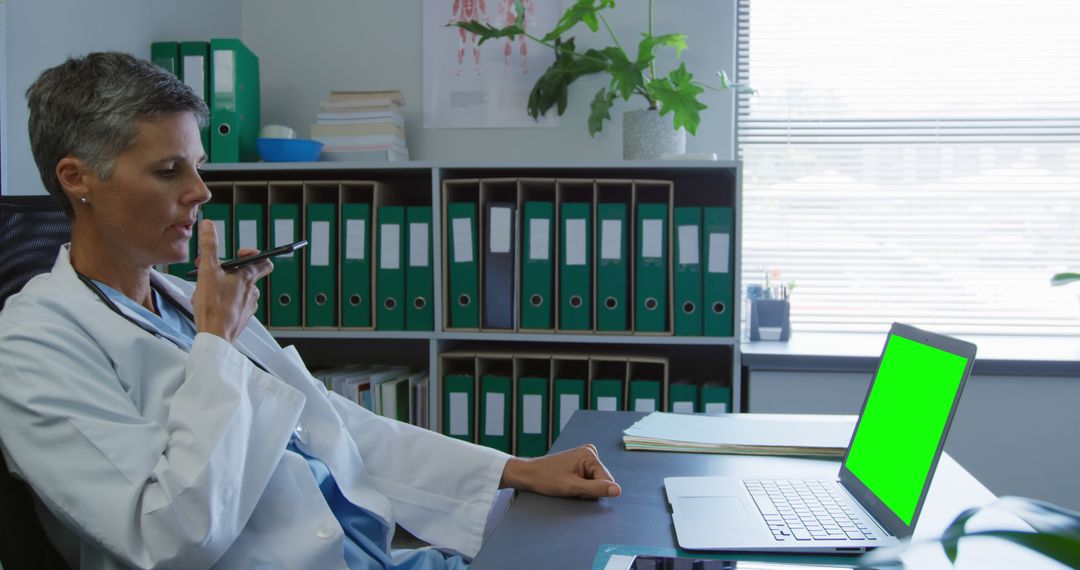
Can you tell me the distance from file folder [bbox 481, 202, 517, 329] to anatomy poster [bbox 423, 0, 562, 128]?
0.55m

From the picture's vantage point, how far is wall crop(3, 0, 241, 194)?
2.03 meters

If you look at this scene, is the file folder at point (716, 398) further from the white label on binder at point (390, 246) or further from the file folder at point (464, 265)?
the white label on binder at point (390, 246)

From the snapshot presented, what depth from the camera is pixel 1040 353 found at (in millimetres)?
2396

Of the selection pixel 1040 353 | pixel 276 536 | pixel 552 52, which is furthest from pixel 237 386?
pixel 1040 353

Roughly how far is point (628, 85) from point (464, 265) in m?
0.72

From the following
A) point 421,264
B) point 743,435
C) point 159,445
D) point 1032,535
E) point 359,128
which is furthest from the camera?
point 359,128

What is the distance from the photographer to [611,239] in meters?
2.42

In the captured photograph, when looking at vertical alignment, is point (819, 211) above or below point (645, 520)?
above

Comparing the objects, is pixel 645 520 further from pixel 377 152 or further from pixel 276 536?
pixel 377 152

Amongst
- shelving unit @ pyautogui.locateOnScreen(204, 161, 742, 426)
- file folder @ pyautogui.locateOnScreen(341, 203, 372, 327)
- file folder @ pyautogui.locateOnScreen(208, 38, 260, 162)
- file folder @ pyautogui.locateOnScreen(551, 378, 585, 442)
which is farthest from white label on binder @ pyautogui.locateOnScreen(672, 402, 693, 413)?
file folder @ pyautogui.locateOnScreen(208, 38, 260, 162)

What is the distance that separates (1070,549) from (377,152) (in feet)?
8.38

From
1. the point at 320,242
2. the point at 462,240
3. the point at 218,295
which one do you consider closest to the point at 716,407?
A: the point at 462,240

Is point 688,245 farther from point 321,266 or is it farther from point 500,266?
point 321,266

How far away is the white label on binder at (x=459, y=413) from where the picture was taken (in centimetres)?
251
